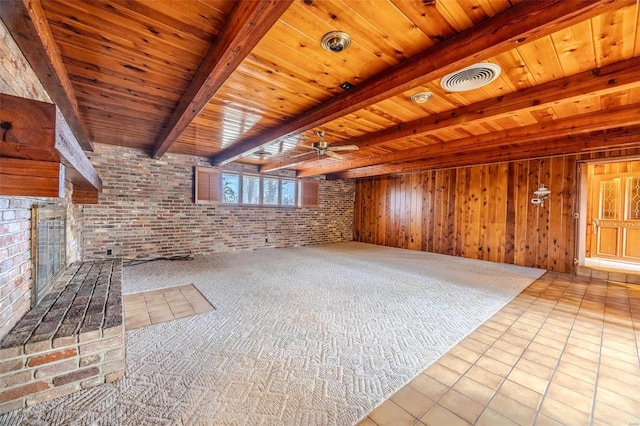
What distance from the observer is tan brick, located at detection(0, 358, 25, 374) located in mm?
1359

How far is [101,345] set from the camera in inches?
63.5

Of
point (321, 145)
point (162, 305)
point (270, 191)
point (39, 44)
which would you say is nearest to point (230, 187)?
point (270, 191)

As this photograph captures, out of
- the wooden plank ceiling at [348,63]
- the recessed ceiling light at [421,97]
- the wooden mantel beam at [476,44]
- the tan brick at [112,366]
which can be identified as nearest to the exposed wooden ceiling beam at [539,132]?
the wooden plank ceiling at [348,63]

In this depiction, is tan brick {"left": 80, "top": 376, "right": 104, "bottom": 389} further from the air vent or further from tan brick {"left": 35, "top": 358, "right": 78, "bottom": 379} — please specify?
the air vent

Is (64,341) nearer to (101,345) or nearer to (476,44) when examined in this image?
(101,345)

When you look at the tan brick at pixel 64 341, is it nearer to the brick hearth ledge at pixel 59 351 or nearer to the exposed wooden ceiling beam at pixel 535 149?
the brick hearth ledge at pixel 59 351

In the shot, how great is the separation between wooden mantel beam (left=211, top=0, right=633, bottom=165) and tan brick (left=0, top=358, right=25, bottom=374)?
9.34 feet

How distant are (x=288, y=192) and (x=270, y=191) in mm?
566

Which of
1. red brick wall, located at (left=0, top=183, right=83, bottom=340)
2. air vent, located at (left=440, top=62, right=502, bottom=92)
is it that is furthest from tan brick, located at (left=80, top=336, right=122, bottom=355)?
air vent, located at (left=440, top=62, right=502, bottom=92)

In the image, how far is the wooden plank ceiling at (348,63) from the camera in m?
1.51

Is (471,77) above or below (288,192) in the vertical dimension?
above

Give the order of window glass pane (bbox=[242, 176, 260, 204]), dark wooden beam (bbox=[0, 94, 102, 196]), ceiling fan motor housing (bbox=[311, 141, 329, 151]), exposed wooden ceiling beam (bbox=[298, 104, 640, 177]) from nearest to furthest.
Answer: dark wooden beam (bbox=[0, 94, 102, 196]), exposed wooden ceiling beam (bbox=[298, 104, 640, 177]), ceiling fan motor housing (bbox=[311, 141, 329, 151]), window glass pane (bbox=[242, 176, 260, 204])

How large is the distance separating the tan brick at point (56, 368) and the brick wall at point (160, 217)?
4172 millimetres

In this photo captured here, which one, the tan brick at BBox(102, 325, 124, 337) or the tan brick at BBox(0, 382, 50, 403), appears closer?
the tan brick at BBox(0, 382, 50, 403)
